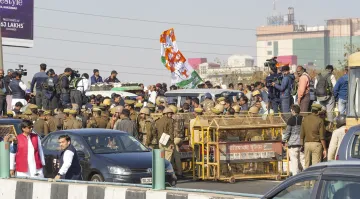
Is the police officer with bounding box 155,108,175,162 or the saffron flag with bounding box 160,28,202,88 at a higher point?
the saffron flag with bounding box 160,28,202,88

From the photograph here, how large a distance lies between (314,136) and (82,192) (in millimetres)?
8067

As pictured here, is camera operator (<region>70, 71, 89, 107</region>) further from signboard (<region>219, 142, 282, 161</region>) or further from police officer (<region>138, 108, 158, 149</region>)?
signboard (<region>219, 142, 282, 161</region>)

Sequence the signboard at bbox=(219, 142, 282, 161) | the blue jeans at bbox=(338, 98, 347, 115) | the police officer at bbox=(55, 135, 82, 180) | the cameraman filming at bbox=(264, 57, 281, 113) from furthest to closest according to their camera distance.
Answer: the cameraman filming at bbox=(264, 57, 281, 113) < the blue jeans at bbox=(338, 98, 347, 115) < the signboard at bbox=(219, 142, 282, 161) < the police officer at bbox=(55, 135, 82, 180)

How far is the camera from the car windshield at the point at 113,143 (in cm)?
1985

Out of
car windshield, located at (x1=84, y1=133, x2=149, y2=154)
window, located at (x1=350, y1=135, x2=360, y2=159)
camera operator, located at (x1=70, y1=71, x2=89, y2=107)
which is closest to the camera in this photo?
window, located at (x1=350, y1=135, x2=360, y2=159)

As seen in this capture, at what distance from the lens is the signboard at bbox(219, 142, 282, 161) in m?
22.7

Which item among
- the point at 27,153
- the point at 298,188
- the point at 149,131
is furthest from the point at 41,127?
the point at 298,188

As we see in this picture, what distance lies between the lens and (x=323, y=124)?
20.2 m

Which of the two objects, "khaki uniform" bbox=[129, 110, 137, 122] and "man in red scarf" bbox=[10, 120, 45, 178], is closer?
"man in red scarf" bbox=[10, 120, 45, 178]

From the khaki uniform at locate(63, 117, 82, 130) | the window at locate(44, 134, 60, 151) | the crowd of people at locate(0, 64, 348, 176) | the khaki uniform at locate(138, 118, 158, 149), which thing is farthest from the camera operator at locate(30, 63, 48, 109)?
the window at locate(44, 134, 60, 151)

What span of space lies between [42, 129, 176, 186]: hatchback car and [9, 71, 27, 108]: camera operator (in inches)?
384

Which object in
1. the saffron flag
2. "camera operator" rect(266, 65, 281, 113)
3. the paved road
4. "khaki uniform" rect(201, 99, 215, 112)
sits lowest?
the paved road

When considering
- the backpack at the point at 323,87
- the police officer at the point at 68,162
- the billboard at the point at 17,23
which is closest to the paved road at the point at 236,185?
the backpack at the point at 323,87

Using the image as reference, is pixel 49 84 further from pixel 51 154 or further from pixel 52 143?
pixel 51 154
